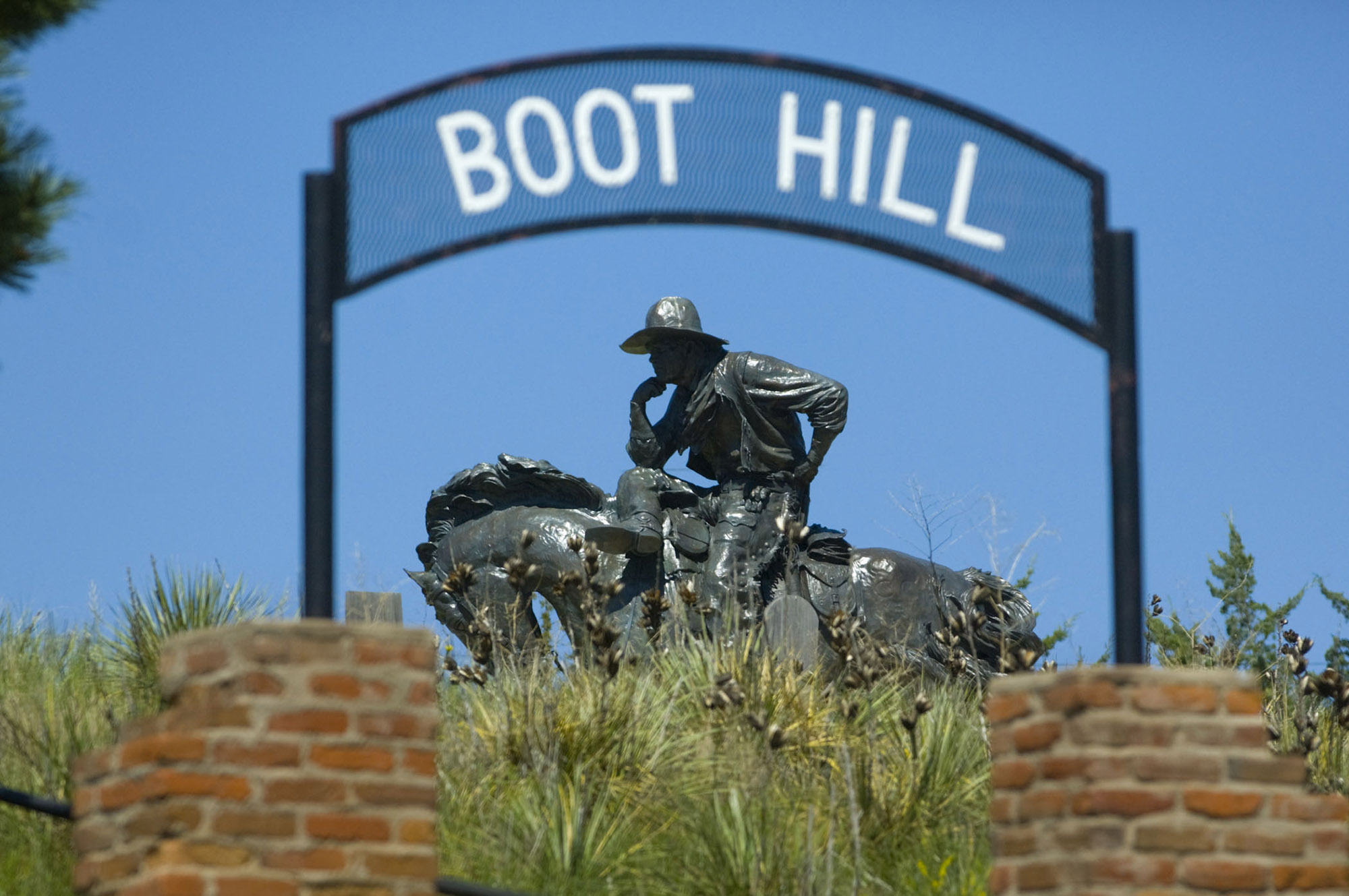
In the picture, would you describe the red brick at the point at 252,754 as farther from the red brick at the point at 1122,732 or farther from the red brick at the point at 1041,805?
the red brick at the point at 1122,732

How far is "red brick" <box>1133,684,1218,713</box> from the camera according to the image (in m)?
6.23

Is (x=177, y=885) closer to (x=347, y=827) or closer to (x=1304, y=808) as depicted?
(x=347, y=827)

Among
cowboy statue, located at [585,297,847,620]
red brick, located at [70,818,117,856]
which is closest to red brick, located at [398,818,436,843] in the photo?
red brick, located at [70,818,117,856]

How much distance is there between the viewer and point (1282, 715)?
11.1 meters

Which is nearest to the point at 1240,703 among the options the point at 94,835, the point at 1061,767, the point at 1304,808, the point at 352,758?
the point at 1304,808

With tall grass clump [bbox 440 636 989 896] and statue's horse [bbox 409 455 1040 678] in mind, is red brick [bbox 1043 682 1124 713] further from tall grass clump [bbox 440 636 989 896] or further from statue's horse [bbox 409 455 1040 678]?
statue's horse [bbox 409 455 1040 678]

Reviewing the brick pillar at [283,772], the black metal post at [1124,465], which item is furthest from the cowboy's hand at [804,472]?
the brick pillar at [283,772]

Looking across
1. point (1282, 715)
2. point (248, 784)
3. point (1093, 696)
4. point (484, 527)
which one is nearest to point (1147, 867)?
point (1093, 696)

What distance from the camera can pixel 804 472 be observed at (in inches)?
527

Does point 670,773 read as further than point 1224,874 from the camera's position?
Yes

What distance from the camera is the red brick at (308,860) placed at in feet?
19.3

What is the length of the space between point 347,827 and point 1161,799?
7.53 ft

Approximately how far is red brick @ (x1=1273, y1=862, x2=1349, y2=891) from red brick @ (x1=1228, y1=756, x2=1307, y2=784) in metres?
0.25

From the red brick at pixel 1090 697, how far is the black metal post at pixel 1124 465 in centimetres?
36
